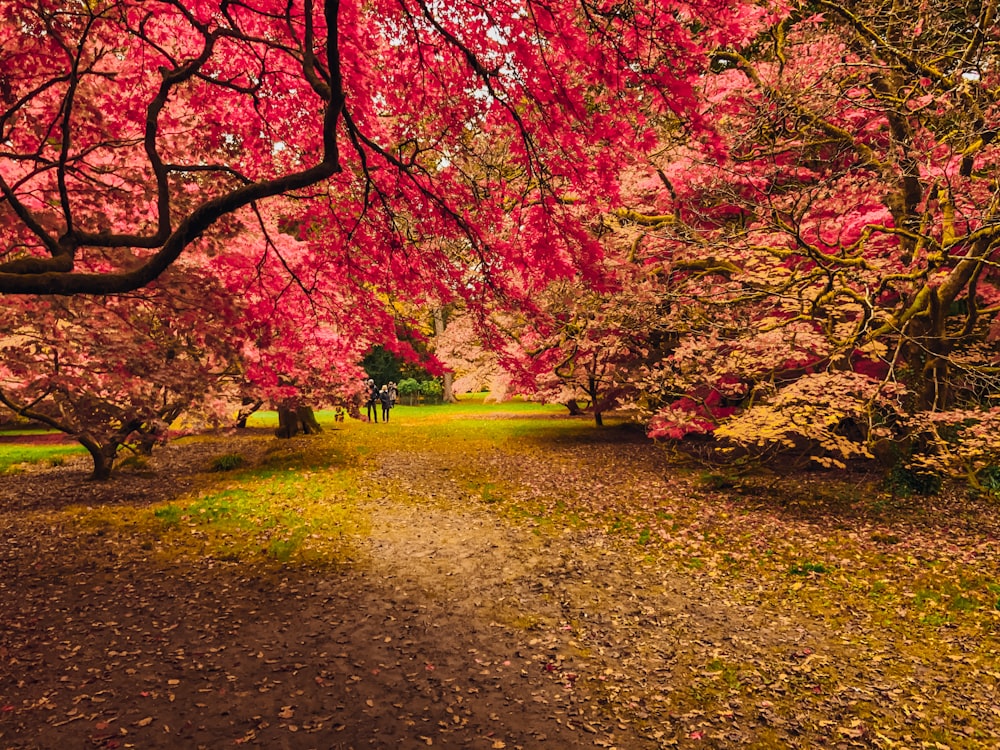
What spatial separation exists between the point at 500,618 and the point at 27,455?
16.4 metres

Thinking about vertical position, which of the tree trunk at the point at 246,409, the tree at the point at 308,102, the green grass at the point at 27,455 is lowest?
the green grass at the point at 27,455

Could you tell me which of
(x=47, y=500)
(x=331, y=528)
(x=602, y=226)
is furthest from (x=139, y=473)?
(x=602, y=226)

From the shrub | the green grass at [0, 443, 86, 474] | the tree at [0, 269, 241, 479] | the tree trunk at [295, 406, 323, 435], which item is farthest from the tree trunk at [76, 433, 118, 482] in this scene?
the shrub

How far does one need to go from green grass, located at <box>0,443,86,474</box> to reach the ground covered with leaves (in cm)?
413

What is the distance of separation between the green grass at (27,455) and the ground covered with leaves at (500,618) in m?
4.13

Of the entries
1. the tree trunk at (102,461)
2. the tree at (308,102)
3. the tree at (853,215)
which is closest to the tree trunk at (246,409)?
the tree trunk at (102,461)

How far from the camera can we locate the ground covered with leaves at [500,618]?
12.3ft

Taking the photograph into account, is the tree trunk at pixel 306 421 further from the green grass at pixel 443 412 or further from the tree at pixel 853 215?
the tree at pixel 853 215

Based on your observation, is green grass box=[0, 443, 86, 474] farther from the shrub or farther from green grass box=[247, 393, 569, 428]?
the shrub

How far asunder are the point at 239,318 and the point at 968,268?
34.2ft

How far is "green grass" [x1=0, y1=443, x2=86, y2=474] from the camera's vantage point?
13.1 metres

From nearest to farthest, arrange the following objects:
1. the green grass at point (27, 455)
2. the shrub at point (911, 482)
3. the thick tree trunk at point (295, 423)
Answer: the shrub at point (911, 482), the green grass at point (27, 455), the thick tree trunk at point (295, 423)

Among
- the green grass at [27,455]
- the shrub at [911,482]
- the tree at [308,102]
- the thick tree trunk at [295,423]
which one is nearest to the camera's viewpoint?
the tree at [308,102]

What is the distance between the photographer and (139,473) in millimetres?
11922
